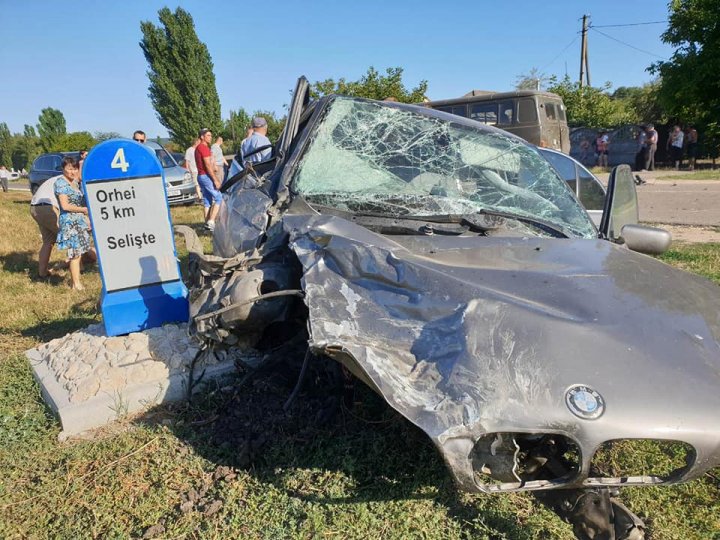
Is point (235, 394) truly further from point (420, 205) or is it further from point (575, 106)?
point (575, 106)

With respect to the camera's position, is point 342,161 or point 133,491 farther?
point 342,161

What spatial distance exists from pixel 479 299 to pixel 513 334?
0.22 meters

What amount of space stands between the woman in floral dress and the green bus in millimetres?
9402

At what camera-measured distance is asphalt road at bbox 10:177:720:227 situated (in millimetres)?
9594

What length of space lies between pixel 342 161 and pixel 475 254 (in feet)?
4.10

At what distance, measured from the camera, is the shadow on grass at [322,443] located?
8.41ft

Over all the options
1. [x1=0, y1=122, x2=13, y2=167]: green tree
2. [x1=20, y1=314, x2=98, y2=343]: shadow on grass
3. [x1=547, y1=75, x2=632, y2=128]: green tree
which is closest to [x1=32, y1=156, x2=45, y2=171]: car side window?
[x1=20, y1=314, x2=98, y2=343]: shadow on grass

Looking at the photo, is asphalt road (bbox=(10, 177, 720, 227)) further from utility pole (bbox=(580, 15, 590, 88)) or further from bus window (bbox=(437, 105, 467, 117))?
utility pole (bbox=(580, 15, 590, 88))

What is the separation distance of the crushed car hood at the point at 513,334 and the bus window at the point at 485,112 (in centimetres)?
1242

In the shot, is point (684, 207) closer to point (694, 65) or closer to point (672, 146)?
point (694, 65)

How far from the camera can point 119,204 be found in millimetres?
4117

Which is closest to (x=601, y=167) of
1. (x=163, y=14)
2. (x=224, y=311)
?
(x=224, y=311)

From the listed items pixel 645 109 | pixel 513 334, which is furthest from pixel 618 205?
pixel 645 109

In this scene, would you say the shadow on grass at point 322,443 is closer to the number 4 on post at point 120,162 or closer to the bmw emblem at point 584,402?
the bmw emblem at point 584,402
